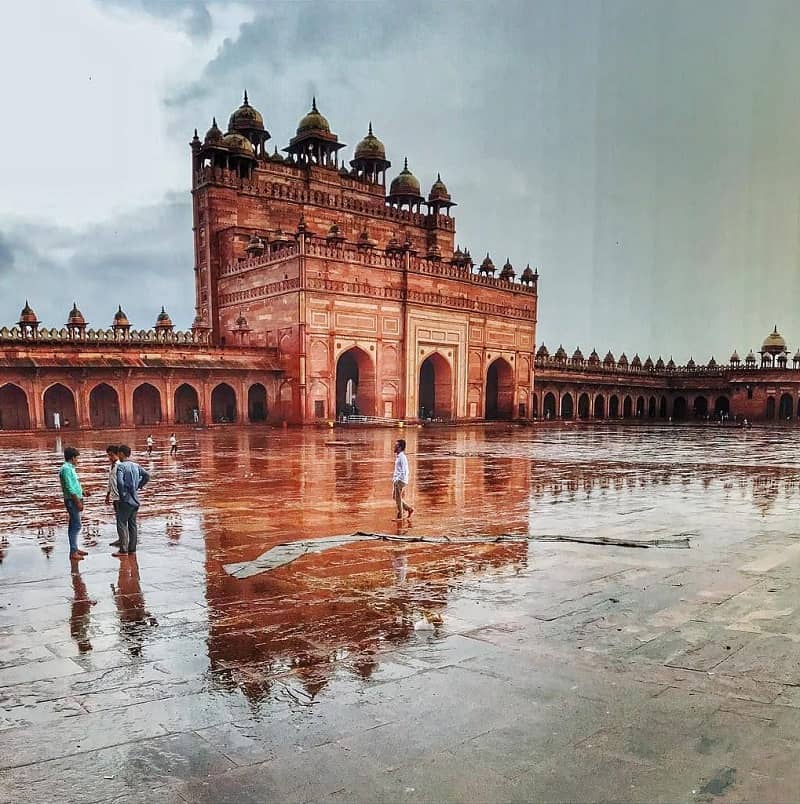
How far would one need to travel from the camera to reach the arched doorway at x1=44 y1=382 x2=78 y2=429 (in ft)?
92.0

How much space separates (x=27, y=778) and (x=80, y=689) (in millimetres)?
854

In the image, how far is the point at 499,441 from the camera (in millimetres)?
23562

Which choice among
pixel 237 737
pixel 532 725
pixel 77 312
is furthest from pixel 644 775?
pixel 77 312

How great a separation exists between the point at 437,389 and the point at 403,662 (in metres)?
34.5

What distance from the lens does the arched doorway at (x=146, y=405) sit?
30.5 meters

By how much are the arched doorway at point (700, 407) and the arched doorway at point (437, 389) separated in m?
27.0

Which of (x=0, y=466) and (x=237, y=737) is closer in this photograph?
(x=237, y=737)

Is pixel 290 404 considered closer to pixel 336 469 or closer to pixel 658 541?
pixel 336 469

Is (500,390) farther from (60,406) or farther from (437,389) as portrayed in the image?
(60,406)

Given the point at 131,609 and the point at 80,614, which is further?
the point at 131,609

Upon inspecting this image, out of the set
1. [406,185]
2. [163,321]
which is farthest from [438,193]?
[163,321]

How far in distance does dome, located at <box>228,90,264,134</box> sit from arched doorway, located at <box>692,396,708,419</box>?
3863 centimetres

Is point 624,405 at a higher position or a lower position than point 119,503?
higher

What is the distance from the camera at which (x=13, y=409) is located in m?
27.5
